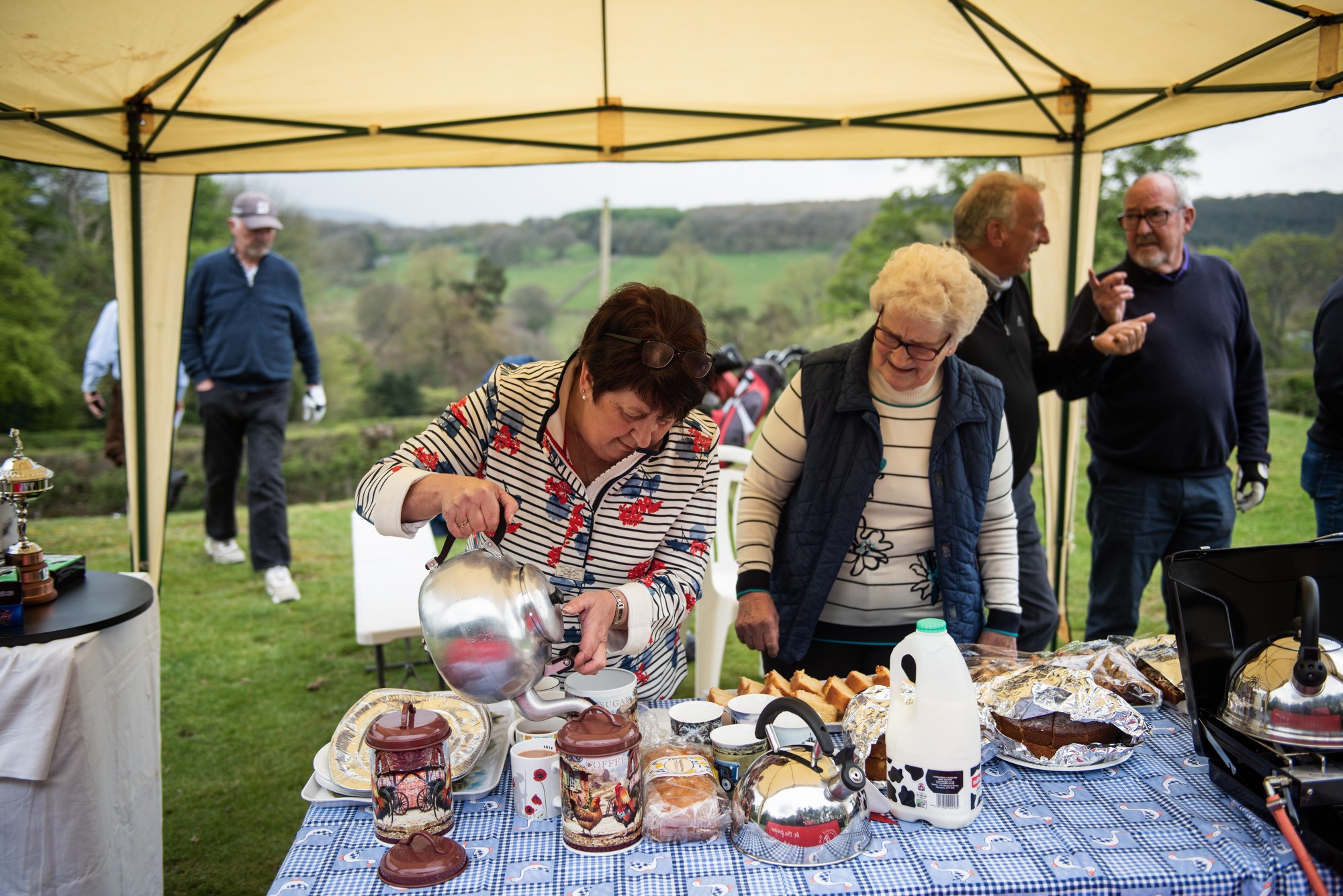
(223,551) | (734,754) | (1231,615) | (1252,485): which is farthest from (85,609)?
(223,551)

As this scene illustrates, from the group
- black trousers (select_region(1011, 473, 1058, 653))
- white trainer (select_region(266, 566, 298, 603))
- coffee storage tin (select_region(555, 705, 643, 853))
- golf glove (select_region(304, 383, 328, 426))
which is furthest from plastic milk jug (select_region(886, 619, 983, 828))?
golf glove (select_region(304, 383, 328, 426))

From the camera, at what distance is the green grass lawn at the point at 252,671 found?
295cm

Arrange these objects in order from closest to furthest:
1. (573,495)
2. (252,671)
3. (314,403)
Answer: (573,495) < (252,671) < (314,403)

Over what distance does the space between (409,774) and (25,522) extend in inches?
57.4

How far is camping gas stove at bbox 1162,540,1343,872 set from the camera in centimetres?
152

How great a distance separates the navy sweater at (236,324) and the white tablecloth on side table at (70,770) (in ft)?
11.0

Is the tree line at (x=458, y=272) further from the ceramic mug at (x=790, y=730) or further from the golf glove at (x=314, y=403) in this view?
the ceramic mug at (x=790, y=730)

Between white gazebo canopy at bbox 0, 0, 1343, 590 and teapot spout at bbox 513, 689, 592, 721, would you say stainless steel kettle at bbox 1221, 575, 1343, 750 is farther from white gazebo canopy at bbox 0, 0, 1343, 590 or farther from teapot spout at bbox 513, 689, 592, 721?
white gazebo canopy at bbox 0, 0, 1343, 590

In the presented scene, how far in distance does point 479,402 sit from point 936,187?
30.1ft

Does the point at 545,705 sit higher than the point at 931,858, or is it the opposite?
the point at 545,705

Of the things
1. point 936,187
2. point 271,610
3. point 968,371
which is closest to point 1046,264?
point 968,371

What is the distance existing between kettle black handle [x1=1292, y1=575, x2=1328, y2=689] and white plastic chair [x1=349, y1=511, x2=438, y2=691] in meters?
2.29

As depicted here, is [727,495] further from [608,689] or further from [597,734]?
[597,734]

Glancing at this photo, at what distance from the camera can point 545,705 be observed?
1432 millimetres
